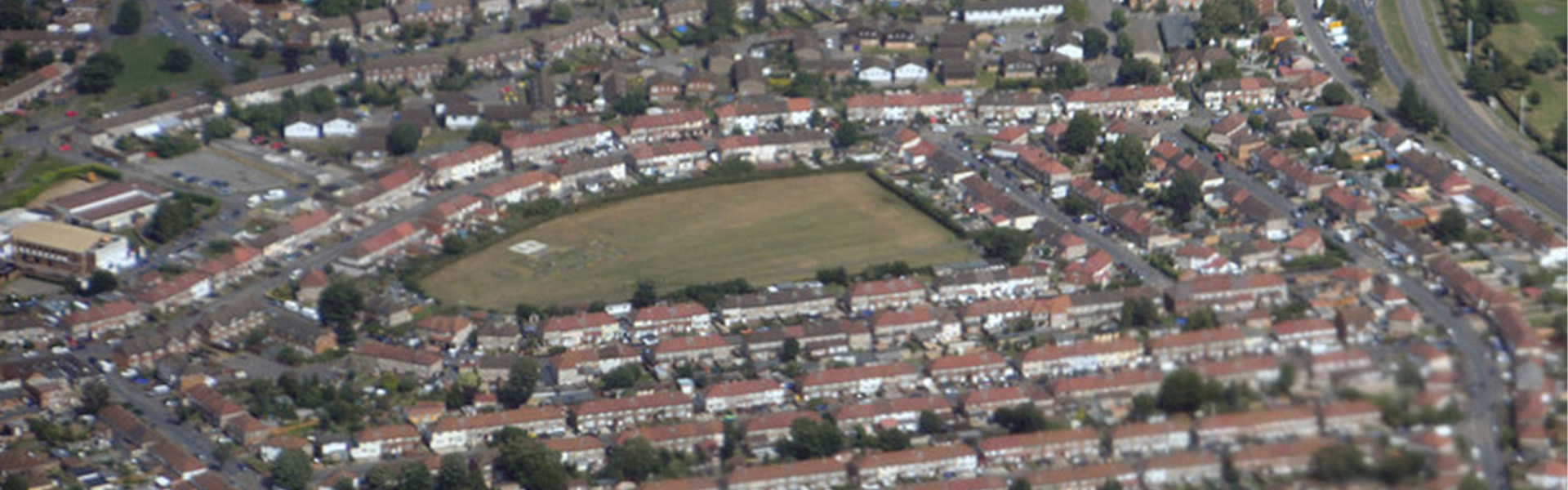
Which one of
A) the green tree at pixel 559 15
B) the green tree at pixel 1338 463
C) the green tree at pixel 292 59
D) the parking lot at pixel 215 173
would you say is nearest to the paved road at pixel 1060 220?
the green tree at pixel 559 15

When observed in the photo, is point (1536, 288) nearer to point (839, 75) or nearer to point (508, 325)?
point (508, 325)

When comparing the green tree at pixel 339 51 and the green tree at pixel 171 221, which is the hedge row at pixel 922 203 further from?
the green tree at pixel 339 51

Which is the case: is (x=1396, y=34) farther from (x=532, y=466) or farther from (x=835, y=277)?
(x=532, y=466)

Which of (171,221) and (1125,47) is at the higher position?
(1125,47)

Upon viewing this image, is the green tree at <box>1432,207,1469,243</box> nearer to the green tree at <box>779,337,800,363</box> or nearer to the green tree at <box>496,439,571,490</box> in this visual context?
the green tree at <box>779,337,800,363</box>

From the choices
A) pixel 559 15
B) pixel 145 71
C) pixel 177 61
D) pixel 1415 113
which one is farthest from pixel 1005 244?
pixel 145 71

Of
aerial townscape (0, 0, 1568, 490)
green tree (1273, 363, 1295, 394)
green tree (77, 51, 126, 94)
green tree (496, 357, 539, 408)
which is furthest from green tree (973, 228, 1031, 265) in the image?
green tree (1273, 363, 1295, 394)
